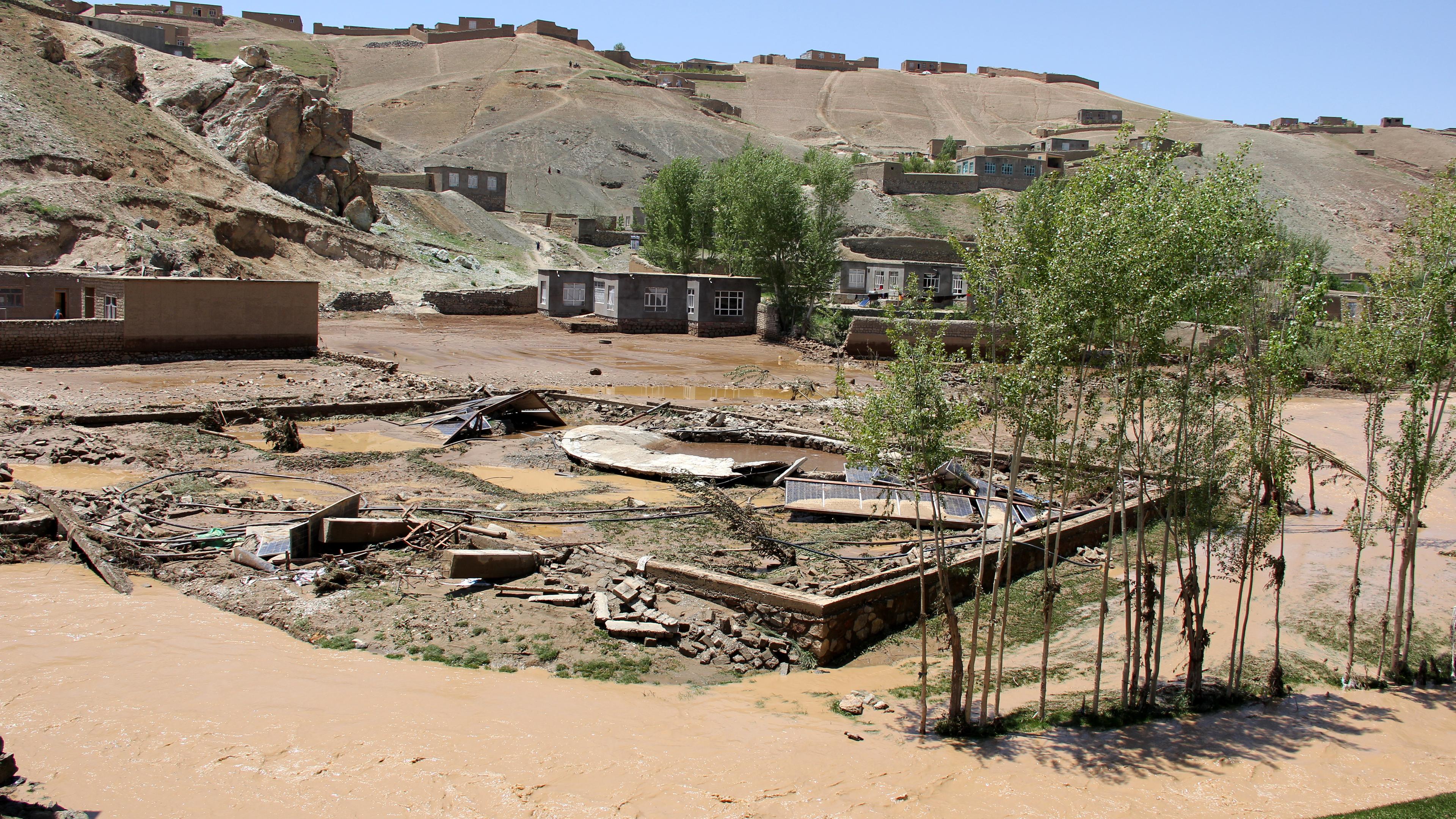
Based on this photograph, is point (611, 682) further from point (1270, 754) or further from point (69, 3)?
point (69, 3)

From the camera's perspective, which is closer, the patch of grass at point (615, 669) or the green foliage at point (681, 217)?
the patch of grass at point (615, 669)

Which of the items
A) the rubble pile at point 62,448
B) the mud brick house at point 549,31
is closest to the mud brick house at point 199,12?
the mud brick house at point 549,31

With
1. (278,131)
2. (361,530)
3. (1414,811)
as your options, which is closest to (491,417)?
(361,530)

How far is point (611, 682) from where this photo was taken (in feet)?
29.8

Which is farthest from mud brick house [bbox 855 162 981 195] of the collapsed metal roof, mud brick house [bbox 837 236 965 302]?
the collapsed metal roof

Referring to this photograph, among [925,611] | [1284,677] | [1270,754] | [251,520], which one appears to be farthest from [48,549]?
[1284,677]

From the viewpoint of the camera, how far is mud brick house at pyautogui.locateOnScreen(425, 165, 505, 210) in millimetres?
63969

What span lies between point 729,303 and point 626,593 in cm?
3529

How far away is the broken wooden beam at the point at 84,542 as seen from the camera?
34.9ft

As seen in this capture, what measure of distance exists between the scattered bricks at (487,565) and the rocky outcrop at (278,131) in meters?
44.3

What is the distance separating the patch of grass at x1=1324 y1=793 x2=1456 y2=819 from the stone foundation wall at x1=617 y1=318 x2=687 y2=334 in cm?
3807

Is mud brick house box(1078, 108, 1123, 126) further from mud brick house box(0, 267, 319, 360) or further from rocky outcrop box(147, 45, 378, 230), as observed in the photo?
mud brick house box(0, 267, 319, 360)

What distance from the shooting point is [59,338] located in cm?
2670

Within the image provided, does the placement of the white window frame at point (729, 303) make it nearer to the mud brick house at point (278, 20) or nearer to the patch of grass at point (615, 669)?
the patch of grass at point (615, 669)
